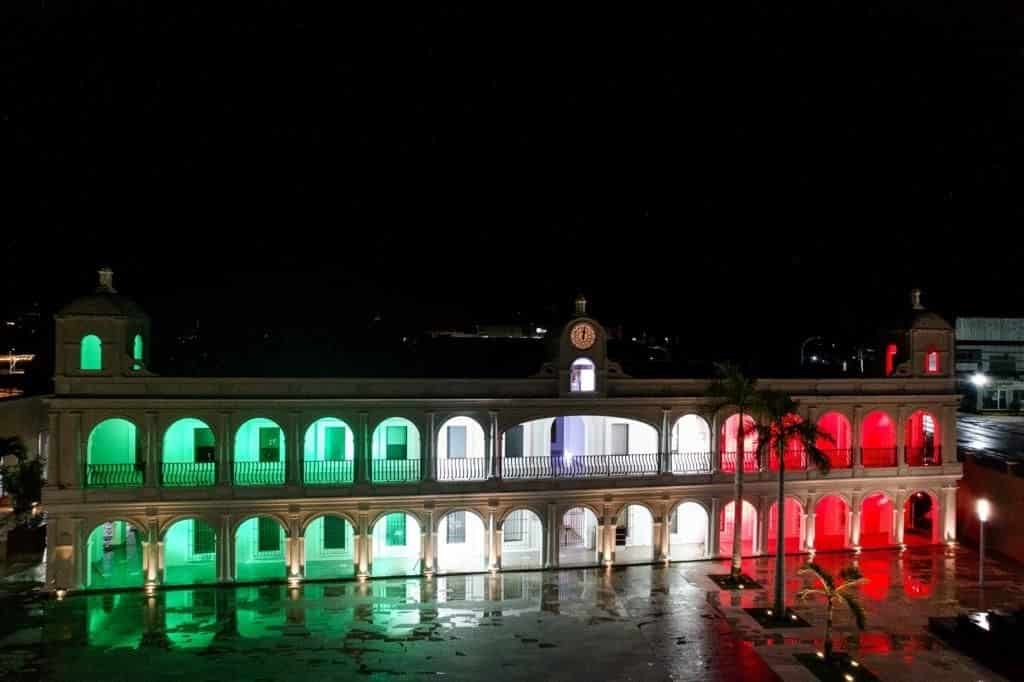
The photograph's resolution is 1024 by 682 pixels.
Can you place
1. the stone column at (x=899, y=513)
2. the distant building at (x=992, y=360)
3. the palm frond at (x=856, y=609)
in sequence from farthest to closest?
1. the distant building at (x=992, y=360)
2. the stone column at (x=899, y=513)
3. the palm frond at (x=856, y=609)

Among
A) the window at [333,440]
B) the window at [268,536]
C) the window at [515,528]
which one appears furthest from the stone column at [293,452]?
the window at [515,528]

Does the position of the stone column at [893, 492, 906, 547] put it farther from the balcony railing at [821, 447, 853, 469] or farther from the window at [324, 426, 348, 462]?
the window at [324, 426, 348, 462]

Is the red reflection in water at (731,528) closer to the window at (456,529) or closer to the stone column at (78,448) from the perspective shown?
the window at (456,529)

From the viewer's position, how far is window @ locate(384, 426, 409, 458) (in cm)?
3547

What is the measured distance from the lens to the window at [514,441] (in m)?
37.4

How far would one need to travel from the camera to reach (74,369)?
30.9m

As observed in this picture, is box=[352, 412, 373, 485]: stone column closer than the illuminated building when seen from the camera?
No

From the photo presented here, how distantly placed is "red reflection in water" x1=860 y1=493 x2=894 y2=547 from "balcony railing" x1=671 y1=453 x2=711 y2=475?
8.57 meters

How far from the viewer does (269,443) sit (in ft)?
113

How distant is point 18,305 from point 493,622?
5912 cm

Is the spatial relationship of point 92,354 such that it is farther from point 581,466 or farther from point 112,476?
point 581,466

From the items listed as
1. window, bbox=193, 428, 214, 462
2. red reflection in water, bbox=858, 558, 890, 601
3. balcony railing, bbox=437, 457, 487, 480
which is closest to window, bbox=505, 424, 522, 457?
balcony railing, bbox=437, 457, 487, 480

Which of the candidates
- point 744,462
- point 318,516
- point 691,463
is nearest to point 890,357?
point 744,462

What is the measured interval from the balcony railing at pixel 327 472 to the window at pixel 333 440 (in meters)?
1.73
